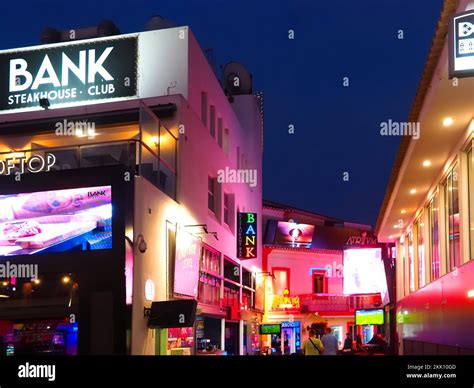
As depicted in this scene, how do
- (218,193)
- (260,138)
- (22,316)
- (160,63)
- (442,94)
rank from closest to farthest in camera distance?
1. (442,94)
2. (22,316)
3. (160,63)
4. (218,193)
5. (260,138)

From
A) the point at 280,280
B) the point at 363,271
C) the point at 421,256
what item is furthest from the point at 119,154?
the point at 280,280

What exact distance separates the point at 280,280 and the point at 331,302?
10.9ft

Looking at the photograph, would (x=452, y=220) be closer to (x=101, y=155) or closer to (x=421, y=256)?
(x=421, y=256)

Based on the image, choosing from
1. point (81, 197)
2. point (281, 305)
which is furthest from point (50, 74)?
point (281, 305)

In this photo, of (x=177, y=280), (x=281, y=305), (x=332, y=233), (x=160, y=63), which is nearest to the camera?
(x=177, y=280)

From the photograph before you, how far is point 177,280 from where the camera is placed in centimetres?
1719

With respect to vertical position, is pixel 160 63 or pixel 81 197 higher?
pixel 160 63

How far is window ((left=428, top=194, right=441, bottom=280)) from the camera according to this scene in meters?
15.8

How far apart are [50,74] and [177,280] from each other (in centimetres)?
893

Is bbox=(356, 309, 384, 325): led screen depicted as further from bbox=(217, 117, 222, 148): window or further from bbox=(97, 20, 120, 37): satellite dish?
bbox=(97, 20, 120, 37): satellite dish

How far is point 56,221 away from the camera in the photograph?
1477cm

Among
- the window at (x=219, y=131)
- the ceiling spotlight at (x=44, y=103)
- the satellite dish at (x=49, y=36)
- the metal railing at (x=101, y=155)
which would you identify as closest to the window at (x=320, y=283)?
the window at (x=219, y=131)

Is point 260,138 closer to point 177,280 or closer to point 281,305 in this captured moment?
point 281,305

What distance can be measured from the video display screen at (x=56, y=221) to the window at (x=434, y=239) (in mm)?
7341
